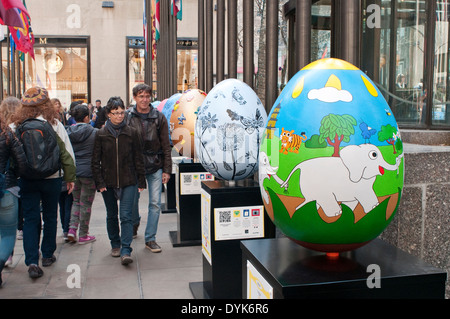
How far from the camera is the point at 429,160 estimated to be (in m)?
2.75

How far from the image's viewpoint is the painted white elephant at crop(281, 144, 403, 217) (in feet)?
6.31

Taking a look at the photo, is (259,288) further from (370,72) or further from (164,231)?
(370,72)

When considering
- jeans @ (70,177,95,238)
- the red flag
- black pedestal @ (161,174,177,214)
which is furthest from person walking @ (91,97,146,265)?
the red flag

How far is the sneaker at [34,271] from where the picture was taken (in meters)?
4.80

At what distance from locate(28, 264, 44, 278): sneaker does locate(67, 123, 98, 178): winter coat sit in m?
1.52

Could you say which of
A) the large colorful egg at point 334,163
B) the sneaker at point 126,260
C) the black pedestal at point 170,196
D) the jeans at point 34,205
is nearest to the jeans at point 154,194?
the sneaker at point 126,260

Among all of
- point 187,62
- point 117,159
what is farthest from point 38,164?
point 187,62

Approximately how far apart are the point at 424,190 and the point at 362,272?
98 cm

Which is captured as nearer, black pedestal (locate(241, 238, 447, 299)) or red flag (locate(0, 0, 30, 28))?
black pedestal (locate(241, 238, 447, 299))

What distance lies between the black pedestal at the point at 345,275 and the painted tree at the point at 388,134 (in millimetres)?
496

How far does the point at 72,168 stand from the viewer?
5.07m

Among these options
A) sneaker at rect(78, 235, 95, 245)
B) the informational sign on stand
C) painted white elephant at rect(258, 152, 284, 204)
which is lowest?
sneaker at rect(78, 235, 95, 245)

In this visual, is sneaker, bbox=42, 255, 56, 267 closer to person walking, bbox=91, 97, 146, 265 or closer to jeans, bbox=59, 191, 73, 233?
person walking, bbox=91, 97, 146, 265
